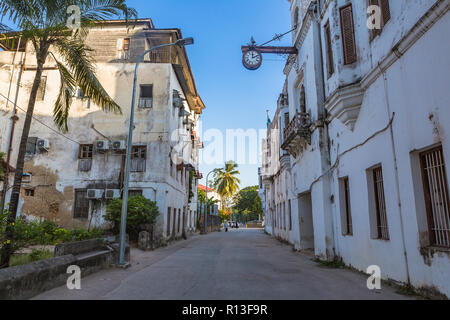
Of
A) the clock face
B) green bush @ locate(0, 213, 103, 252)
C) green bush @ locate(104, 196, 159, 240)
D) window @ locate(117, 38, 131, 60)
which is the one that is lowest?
green bush @ locate(0, 213, 103, 252)

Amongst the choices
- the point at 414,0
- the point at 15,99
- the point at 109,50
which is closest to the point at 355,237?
the point at 414,0

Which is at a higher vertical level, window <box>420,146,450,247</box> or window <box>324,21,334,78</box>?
window <box>324,21,334,78</box>

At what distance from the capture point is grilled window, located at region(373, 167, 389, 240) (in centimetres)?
818

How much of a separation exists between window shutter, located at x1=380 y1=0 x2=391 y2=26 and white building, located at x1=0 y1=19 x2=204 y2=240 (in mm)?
14320

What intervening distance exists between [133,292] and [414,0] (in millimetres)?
8599

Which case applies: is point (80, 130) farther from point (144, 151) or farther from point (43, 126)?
point (144, 151)

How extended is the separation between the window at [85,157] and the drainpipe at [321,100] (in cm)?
1432

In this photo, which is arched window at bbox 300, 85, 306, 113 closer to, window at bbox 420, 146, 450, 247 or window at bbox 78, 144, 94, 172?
window at bbox 420, 146, 450, 247

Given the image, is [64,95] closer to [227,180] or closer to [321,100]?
[321,100]

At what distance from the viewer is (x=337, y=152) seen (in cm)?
1098

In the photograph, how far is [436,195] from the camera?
20.2 feet

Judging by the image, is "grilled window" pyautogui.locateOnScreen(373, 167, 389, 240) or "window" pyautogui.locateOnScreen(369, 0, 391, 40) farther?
"grilled window" pyautogui.locateOnScreen(373, 167, 389, 240)

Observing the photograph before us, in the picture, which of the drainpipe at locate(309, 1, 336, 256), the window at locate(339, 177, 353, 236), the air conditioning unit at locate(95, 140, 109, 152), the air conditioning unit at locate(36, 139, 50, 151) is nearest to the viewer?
the window at locate(339, 177, 353, 236)

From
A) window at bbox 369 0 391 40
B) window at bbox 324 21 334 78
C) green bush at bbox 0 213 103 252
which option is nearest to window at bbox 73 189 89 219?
green bush at bbox 0 213 103 252
